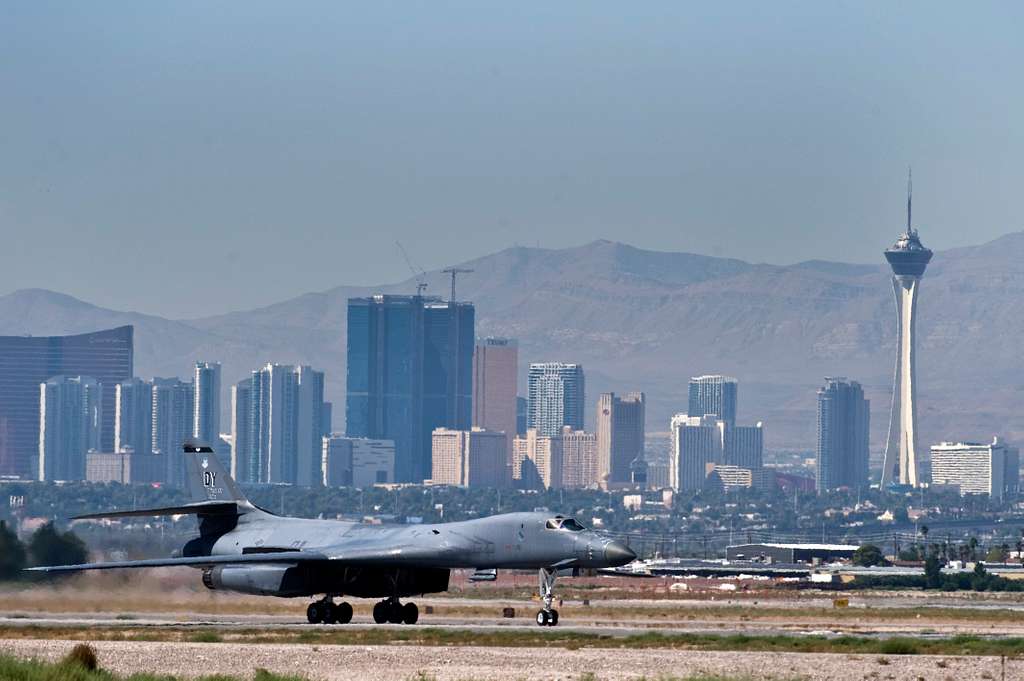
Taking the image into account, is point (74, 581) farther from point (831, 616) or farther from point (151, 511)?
point (831, 616)

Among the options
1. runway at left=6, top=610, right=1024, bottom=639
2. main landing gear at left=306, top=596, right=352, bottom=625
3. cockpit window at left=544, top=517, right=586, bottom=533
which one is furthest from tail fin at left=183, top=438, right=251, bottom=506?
cockpit window at left=544, top=517, right=586, bottom=533

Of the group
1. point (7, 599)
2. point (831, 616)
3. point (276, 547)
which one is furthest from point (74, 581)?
point (831, 616)

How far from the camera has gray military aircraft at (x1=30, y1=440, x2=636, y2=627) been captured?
68062 mm

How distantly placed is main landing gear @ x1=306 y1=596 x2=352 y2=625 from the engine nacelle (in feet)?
2.21

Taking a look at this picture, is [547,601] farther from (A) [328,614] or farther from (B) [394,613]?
(A) [328,614]

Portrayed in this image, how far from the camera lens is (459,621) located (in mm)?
73500

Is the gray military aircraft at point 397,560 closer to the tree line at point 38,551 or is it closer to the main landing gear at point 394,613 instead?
the main landing gear at point 394,613

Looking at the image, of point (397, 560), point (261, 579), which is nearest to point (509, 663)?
point (397, 560)

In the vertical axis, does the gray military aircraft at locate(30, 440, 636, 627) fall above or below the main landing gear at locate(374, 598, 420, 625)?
above

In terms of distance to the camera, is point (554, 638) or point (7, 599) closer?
point (554, 638)

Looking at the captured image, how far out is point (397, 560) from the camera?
2702 inches

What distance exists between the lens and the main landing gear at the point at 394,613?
69.9 metres

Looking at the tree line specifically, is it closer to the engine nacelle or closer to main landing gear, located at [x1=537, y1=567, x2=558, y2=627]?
the engine nacelle

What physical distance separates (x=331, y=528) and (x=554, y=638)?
559 inches
